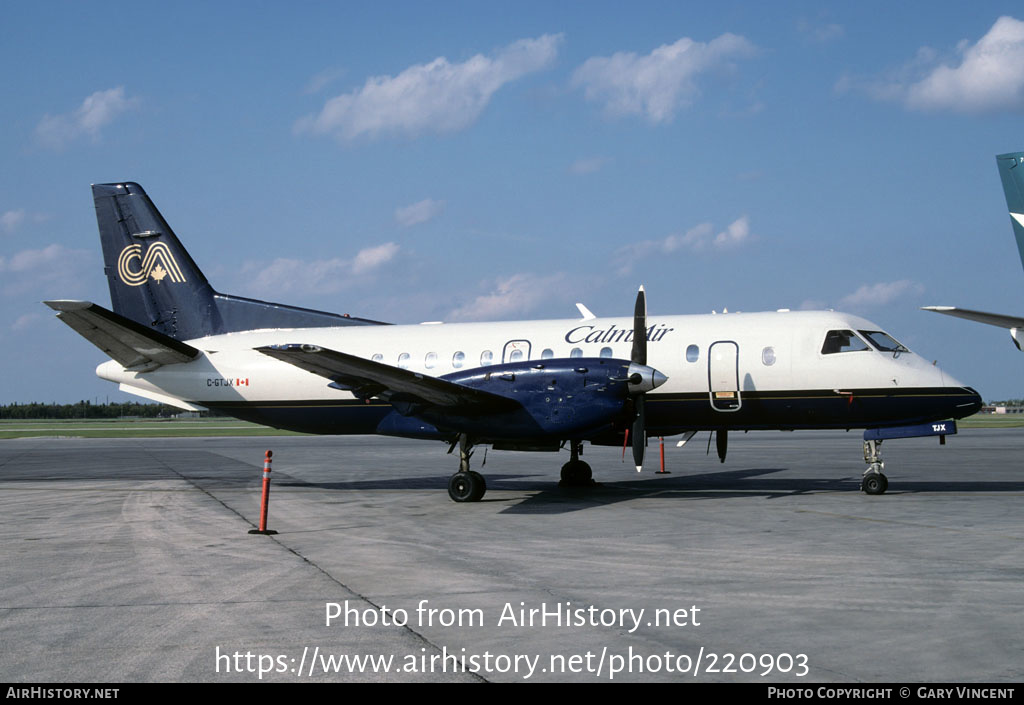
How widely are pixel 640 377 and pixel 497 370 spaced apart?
102 inches

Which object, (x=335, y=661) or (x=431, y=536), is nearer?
(x=335, y=661)

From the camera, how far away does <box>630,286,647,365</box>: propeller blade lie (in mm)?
16328

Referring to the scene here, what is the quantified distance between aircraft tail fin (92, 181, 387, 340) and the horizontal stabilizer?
130cm

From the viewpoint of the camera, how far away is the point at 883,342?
17.3 m

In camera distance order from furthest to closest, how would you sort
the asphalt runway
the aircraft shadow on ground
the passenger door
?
the passenger door → the aircraft shadow on ground → the asphalt runway

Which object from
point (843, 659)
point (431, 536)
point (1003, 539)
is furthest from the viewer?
point (431, 536)

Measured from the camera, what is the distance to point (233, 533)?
1257 centimetres

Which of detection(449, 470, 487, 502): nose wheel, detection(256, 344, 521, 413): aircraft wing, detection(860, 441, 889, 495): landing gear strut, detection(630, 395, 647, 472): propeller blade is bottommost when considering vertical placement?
detection(449, 470, 487, 502): nose wheel

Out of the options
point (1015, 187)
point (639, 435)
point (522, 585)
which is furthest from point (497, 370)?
point (1015, 187)

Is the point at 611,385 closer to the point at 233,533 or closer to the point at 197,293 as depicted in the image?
the point at 233,533

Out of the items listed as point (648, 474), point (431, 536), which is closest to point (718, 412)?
point (648, 474)

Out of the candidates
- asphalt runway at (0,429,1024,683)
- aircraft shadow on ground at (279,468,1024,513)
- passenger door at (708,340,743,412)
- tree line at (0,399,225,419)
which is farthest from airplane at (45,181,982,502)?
tree line at (0,399,225,419)

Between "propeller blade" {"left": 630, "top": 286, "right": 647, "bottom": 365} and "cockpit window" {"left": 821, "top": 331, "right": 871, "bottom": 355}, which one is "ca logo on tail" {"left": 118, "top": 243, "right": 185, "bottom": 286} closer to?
"propeller blade" {"left": 630, "top": 286, "right": 647, "bottom": 365}
